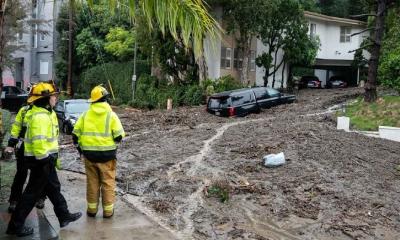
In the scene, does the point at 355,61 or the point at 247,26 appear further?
the point at 355,61

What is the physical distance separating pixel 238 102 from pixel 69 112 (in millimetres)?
6898

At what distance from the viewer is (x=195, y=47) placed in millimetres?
5582

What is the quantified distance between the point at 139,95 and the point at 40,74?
17.0 metres

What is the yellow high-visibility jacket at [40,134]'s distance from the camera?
5562mm

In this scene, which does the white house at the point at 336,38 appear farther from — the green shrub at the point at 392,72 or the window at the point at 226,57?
the green shrub at the point at 392,72

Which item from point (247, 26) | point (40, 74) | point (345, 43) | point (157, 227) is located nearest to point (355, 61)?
point (345, 43)

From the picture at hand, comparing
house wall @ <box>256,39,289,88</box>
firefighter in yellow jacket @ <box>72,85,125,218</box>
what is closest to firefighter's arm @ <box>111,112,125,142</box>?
firefighter in yellow jacket @ <box>72,85,125,218</box>

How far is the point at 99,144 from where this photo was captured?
6.64m

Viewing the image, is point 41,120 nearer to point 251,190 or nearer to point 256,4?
point 251,190

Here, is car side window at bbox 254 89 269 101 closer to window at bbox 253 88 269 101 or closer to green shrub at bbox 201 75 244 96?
window at bbox 253 88 269 101

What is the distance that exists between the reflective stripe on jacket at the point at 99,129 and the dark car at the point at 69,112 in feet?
37.9

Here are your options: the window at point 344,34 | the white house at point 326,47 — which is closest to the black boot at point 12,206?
the white house at point 326,47

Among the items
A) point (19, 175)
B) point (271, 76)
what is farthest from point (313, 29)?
point (19, 175)

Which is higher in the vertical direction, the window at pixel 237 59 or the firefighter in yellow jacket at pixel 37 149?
the window at pixel 237 59
